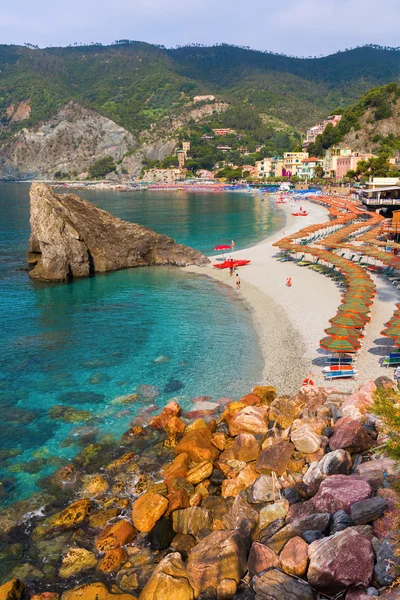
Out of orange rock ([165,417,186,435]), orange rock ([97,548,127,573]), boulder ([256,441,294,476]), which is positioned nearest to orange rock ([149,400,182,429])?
orange rock ([165,417,186,435])

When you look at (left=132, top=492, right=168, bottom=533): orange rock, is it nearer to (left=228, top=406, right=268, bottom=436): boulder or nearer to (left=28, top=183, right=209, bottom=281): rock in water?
(left=228, top=406, right=268, bottom=436): boulder

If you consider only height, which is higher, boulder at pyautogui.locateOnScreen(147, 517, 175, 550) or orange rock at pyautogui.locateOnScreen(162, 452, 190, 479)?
orange rock at pyautogui.locateOnScreen(162, 452, 190, 479)

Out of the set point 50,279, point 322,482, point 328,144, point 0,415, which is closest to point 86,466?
point 0,415

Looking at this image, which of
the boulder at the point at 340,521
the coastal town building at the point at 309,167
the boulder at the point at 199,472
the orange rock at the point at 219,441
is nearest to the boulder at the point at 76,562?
the boulder at the point at 199,472

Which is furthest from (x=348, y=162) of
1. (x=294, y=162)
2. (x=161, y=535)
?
(x=161, y=535)

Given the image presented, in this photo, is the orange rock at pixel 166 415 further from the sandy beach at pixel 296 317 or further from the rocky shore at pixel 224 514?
the sandy beach at pixel 296 317

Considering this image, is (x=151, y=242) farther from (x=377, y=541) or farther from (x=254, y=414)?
(x=377, y=541)

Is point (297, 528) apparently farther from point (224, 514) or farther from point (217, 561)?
point (224, 514)
